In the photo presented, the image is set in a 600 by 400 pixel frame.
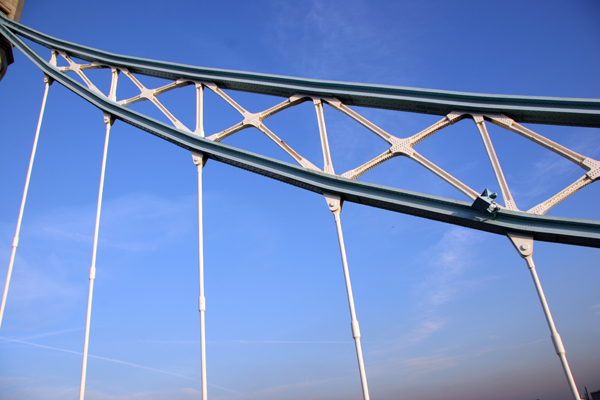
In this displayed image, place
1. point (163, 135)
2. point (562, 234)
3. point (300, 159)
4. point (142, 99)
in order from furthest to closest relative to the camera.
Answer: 1. point (142, 99)
2. point (163, 135)
3. point (300, 159)
4. point (562, 234)

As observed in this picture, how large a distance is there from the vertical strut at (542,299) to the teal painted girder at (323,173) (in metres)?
0.14

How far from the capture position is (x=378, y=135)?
804 centimetres

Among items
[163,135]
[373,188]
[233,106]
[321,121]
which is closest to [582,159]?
[373,188]

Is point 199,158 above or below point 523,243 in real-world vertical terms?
above

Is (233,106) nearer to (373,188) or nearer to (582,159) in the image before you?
(373,188)

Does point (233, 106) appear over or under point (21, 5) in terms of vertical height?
under

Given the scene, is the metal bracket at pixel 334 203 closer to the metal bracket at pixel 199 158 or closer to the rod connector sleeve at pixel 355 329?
the rod connector sleeve at pixel 355 329

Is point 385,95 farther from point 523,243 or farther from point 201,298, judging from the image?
point 201,298

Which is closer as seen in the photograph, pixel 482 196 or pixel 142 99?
pixel 482 196

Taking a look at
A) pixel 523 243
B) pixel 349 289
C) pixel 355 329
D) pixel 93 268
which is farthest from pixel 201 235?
pixel 523 243

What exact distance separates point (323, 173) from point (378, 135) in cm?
124

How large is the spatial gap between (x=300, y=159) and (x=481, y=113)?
343 centimetres

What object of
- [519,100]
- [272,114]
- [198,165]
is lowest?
[519,100]

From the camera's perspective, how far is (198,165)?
9312 mm
